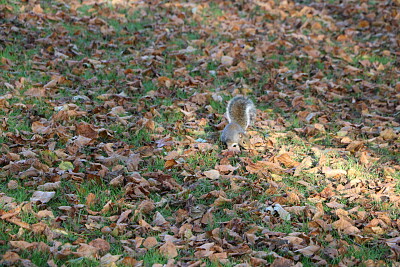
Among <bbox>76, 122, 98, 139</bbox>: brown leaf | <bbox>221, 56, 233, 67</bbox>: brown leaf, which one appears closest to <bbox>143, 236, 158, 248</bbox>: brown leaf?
<bbox>76, 122, 98, 139</bbox>: brown leaf

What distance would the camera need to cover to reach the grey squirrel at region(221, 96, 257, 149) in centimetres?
530

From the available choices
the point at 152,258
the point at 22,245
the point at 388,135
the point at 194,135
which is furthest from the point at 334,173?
the point at 22,245

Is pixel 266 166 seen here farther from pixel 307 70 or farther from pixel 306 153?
pixel 307 70

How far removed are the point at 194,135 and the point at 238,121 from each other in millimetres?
497

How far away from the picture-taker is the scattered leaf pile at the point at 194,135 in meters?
3.75

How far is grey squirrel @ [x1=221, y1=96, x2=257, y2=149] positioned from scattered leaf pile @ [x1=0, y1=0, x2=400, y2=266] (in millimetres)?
142

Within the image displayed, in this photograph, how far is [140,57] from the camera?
7.42 metres

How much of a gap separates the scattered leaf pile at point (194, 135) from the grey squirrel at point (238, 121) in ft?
0.47

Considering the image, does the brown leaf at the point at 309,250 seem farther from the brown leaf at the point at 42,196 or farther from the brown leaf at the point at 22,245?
the brown leaf at the point at 42,196

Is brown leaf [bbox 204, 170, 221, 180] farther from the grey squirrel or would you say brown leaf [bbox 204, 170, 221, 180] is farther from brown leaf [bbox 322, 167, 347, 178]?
brown leaf [bbox 322, 167, 347, 178]

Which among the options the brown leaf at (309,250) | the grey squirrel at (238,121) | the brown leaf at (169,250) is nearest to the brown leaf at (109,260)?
the brown leaf at (169,250)

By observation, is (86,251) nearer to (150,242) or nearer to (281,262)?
(150,242)

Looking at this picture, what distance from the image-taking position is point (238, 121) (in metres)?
5.61

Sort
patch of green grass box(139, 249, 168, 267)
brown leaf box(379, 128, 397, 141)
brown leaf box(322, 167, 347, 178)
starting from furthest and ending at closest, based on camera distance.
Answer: brown leaf box(379, 128, 397, 141)
brown leaf box(322, 167, 347, 178)
patch of green grass box(139, 249, 168, 267)
